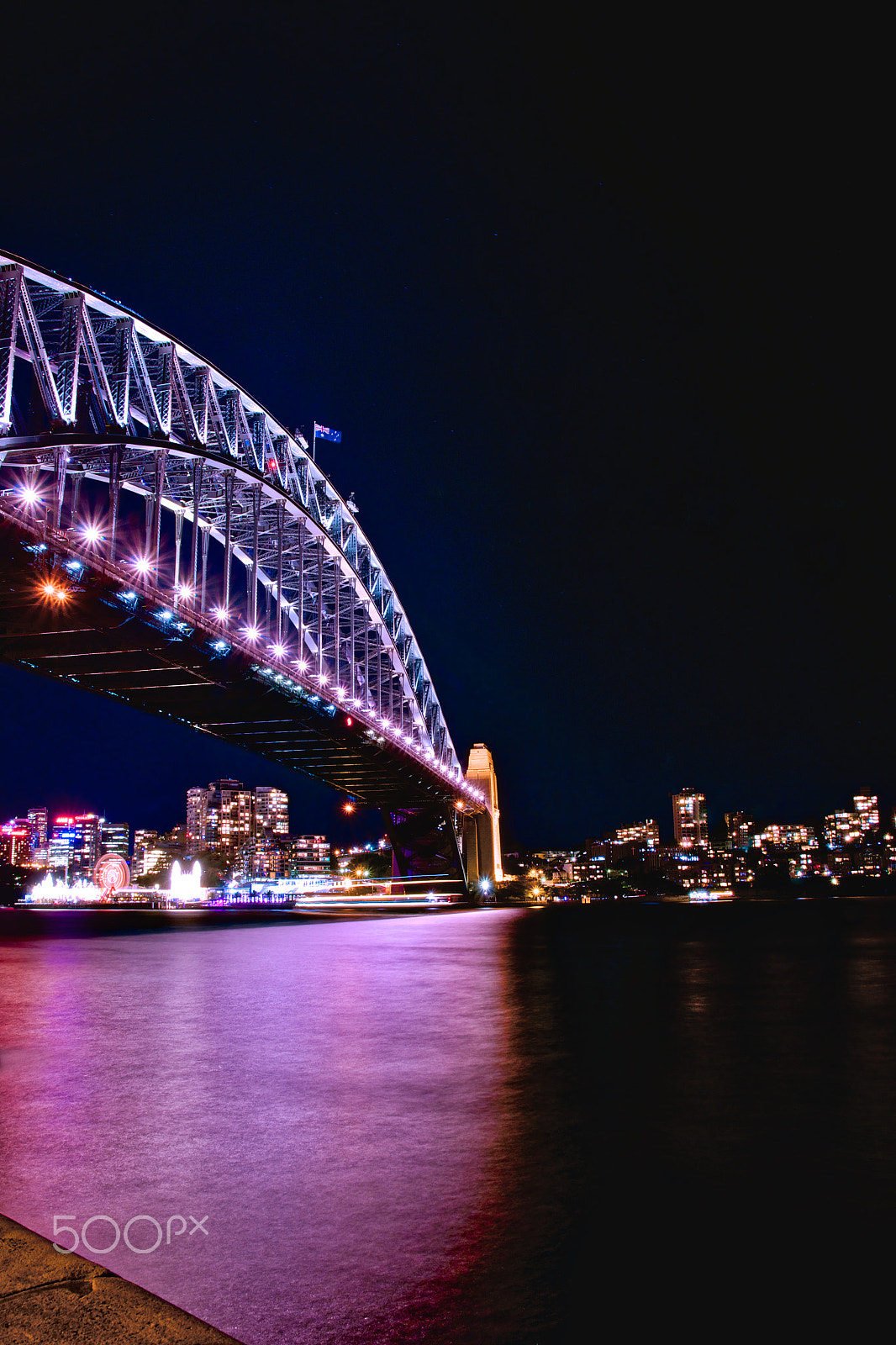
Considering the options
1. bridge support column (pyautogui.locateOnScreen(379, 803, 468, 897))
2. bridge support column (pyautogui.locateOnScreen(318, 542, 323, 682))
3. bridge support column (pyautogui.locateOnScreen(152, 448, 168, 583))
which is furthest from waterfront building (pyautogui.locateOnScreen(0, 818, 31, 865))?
bridge support column (pyautogui.locateOnScreen(152, 448, 168, 583))

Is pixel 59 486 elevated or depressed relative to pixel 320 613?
depressed

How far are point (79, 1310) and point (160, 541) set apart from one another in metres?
47.0

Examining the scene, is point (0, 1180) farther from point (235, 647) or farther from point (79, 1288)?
point (235, 647)

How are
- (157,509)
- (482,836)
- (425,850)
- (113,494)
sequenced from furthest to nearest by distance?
(482,836)
(425,850)
(157,509)
(113,494)

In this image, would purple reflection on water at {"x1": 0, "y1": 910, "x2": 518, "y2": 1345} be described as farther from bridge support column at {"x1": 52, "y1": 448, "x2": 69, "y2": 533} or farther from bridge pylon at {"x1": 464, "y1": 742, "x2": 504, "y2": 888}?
bridge pylon at {"x1": 464, "y1": 742, "x2": 504, "y2": 888}

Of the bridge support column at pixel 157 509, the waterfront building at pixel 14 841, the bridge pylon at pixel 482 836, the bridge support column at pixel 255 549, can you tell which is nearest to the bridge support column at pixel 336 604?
the bridge support column at pixel 255 549

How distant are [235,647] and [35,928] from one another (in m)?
15.1

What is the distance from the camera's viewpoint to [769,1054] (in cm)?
850

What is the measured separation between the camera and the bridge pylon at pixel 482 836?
94812 mm

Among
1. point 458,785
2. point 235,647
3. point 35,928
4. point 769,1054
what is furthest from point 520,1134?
point 458,785

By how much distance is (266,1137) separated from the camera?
5531 mm

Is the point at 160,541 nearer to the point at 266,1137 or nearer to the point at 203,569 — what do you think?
the point at 203,569

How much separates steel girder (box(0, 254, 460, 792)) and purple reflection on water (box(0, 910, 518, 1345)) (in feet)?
70.7

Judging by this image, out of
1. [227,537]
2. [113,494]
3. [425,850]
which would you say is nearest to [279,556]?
[227,537]
